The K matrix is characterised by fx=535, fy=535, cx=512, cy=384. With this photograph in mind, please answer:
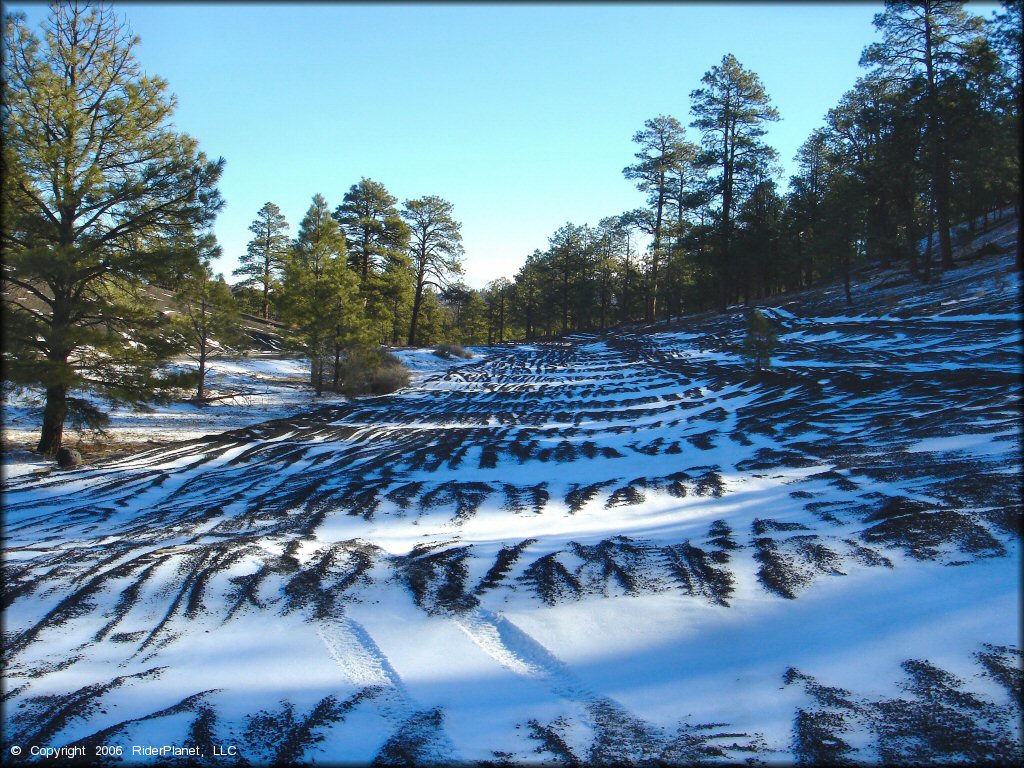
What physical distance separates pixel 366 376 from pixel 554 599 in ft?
56.7

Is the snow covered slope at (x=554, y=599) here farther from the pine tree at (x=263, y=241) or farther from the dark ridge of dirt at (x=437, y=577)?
the pine tree at (x=263, y=241)

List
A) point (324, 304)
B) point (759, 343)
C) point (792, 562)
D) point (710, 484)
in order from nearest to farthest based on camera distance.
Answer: point (792, 562), point (710, 484), point (759, 343), point (324, 304)

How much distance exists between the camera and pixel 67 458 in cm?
970

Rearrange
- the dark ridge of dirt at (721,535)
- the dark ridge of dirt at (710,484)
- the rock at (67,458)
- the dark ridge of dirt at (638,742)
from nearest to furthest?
the dark ridge of dirt at (638,742) < the dark ridge of dirt at (721,535) < the dark ridge of dirt at (710,484) < the rock at (67,458)

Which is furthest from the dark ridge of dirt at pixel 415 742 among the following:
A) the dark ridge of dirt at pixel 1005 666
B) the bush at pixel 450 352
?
the bush at pixel 450 352

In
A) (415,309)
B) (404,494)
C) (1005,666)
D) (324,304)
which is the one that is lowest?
(404,494)

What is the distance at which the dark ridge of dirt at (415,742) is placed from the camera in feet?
9.12

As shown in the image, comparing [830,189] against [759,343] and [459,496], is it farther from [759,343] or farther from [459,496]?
[459,496]

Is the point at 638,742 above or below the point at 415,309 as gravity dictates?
below

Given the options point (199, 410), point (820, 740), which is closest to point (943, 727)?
point (820, 740)

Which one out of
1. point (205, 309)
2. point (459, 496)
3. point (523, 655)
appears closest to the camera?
point (523, 655)

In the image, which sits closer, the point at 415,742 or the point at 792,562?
the point at 415,742

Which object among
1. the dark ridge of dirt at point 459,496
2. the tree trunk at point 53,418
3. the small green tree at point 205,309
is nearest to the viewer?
the dark ridge of dirt at point 459,496

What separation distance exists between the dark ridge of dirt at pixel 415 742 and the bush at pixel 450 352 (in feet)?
94.0
